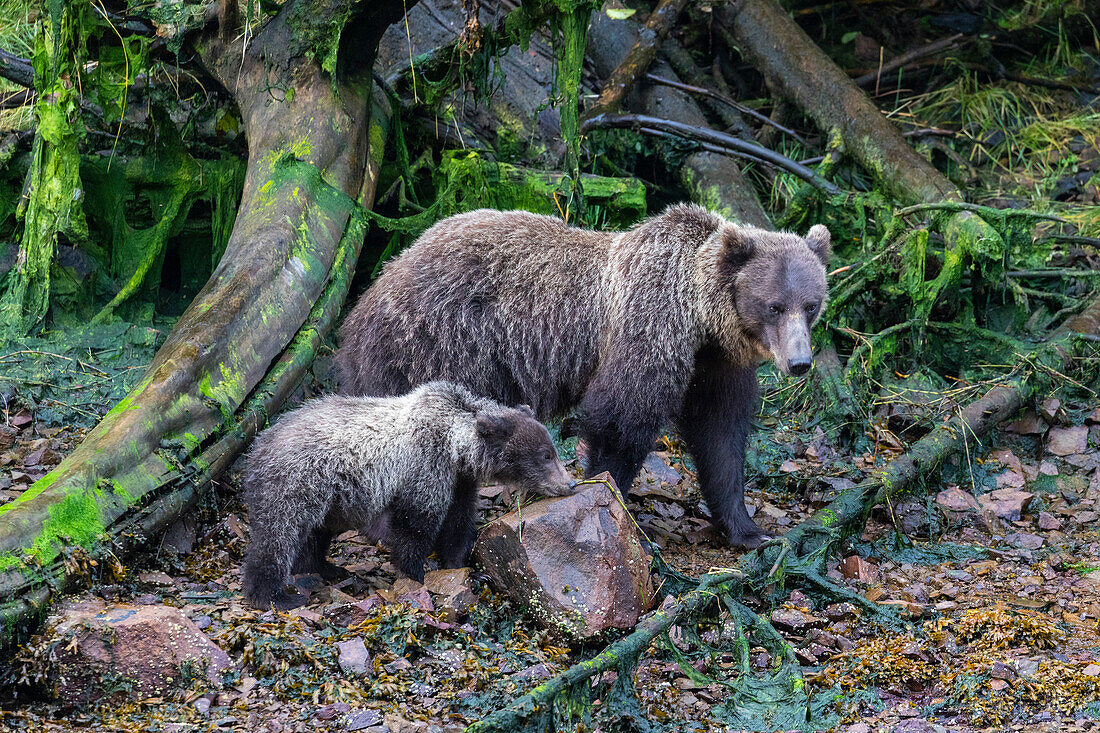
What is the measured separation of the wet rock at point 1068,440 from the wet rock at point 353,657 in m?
5.16

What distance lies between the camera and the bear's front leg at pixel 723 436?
620 cm

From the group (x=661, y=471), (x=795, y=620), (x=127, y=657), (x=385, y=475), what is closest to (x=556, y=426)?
(x=661, y=471)

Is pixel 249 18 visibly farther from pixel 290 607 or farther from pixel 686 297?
pixel 290 607

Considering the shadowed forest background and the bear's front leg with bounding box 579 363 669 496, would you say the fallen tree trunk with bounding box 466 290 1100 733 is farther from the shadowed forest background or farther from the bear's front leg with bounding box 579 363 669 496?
the bear's front leg with bounding box 579 363 669 496

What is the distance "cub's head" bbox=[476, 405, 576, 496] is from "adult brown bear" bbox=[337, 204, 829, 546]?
1.48 ft

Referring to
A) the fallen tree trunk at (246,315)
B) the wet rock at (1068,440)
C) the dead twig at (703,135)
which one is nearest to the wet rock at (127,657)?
the fallen tree trunk at (246,315)

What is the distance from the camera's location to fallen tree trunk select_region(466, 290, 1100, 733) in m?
3.81

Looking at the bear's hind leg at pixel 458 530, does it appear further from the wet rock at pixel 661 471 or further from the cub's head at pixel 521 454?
the wet rock at pixel 661 471

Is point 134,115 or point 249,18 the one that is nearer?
point 249,18

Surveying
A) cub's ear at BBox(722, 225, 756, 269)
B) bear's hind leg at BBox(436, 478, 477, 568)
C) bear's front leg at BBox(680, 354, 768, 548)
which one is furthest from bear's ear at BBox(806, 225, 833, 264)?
bear's hind leg at BBox(436, 478, 477, 568)

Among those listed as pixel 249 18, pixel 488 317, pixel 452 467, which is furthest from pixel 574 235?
pixel 249 18

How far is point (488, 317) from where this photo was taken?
5.95m

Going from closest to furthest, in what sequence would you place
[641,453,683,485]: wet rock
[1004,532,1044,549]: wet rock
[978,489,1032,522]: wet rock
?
[1004,532,1044,549]: wet rock, [978,489,1032,522]: wet rock, [641,453,683,485]: wet rock

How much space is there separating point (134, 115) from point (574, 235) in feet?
11.7
